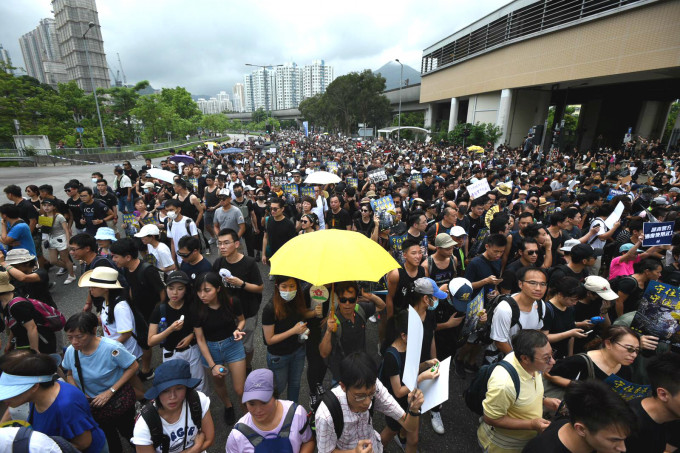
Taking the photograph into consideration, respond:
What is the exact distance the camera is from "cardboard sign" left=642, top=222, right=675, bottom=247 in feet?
13.0

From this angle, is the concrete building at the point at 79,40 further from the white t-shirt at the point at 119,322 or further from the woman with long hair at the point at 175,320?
the woman with long hair at the point at 175,320

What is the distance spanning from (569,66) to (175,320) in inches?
1126

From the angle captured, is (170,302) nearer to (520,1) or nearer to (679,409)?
(679,409)

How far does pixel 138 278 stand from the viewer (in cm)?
370

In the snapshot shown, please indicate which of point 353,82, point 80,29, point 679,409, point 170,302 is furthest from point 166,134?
point 80,29

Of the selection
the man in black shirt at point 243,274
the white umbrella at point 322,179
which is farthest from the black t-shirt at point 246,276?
the white umbrella at point 322,179

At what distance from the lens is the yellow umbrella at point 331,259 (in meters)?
2.58

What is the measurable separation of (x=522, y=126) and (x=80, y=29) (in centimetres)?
10879

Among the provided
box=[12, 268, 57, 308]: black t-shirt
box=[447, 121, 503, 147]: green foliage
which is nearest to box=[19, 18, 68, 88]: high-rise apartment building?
box=[447, 121, 503, 147]: green foliage

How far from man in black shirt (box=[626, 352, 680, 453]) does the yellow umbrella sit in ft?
6.16

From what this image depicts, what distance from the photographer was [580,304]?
3.40 meters

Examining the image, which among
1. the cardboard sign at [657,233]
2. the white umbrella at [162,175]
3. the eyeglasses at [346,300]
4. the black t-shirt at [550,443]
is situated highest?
the white umbrella at [162,175]

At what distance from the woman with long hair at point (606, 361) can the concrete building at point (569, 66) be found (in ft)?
74.6

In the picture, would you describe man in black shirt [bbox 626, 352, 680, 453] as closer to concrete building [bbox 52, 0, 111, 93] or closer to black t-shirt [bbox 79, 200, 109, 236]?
black t-shirt [bbox 79, 200, 109, 236]
